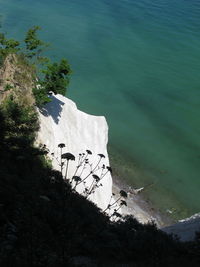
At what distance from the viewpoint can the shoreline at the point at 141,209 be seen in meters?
26.7

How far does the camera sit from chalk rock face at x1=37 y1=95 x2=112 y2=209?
75.1ft

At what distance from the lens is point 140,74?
45.1 metres

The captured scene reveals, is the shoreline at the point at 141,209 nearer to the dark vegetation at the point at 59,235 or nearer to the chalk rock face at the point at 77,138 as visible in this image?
the chalk rock face at the point at 77,138

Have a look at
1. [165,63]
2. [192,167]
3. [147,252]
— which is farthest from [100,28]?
[147,252]

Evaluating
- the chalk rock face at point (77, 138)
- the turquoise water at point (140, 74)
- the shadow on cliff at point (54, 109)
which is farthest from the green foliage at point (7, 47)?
the turquoise water at point (140, 74)

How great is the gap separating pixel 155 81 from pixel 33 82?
75.8 ft

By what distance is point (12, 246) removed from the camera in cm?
745

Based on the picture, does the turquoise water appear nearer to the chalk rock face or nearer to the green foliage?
the chalk rock face

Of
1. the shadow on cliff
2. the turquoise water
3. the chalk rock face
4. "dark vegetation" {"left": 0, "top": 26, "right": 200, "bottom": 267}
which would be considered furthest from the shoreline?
"dark vegetation" {"left": 0, "top": 26, "right": 200, "bottom": 267}

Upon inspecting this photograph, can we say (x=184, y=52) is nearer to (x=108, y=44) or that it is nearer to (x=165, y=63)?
(x=165, y=63)

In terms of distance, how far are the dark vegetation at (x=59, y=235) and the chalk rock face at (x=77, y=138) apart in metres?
5.63

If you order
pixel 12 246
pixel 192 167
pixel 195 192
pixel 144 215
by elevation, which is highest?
pixel 192 167

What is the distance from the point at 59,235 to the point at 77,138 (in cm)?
1697

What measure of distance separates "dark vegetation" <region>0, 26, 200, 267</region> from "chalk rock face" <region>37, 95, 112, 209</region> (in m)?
5.63
